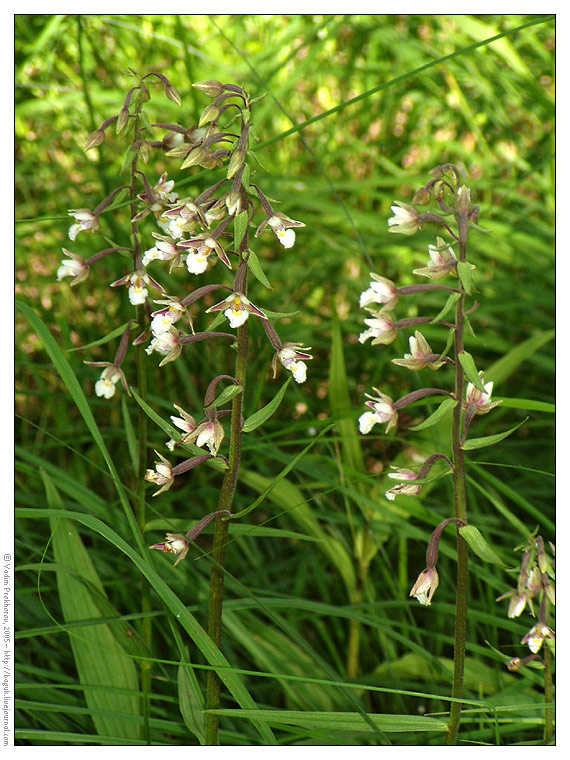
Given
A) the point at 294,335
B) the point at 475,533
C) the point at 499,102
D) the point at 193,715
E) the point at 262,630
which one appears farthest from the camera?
the point at 499,102

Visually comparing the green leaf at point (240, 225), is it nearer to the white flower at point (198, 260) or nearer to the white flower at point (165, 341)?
the white flower at point (198, 260)

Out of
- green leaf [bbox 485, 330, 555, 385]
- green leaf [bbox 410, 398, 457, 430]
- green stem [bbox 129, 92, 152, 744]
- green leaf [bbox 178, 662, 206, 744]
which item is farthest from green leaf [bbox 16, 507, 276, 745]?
green leaf [bbox 485, 330, 555, 385]

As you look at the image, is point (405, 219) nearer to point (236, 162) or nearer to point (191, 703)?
point (236, 162)

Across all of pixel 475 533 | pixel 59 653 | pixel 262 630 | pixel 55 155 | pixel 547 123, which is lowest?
pixel 59 653

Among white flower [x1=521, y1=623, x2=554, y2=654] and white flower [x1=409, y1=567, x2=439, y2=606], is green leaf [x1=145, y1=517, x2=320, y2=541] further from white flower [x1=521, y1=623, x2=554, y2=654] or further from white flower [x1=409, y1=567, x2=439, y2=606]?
white flower [x1=521, y1=623, x2=554, y2=654]

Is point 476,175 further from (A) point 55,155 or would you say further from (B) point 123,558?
(B) point 123,558

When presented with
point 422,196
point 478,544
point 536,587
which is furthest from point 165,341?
point 536,587

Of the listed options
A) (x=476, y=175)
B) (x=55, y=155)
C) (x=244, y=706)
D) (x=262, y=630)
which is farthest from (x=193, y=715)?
(x=476, y=175)
